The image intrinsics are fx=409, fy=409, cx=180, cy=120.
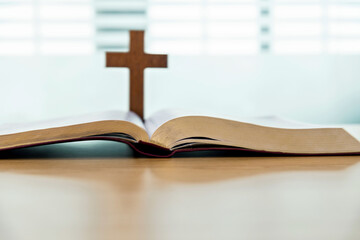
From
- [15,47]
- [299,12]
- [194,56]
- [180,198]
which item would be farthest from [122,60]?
[299,12]

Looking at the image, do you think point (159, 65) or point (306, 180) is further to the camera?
point (159, 65)

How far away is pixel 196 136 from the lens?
24.9 inches

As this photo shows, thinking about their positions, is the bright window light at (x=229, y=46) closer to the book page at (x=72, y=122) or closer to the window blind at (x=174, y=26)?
the window blind at (x=174, y=26)

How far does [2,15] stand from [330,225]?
3144mm

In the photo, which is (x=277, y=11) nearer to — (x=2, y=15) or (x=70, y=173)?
(x=2, y=15)

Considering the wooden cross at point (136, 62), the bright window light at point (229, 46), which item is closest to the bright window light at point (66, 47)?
the bright window light at point (229, 46)

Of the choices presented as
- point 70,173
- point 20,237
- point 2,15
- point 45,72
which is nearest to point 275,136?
point 70,173

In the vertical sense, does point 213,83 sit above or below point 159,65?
below

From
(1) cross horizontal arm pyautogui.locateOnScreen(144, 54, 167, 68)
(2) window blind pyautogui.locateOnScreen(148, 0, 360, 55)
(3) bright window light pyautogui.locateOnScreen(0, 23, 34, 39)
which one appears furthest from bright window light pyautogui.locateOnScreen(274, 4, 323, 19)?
(1) cross horizontal arm pyautogui.locateOnScreen(144, 54, 167, 68)

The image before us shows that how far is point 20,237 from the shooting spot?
0.25 meters

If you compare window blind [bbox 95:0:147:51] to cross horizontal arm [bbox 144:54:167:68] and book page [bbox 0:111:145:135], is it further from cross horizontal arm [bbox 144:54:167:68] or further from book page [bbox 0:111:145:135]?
book page [bbox 0:111:145:135]

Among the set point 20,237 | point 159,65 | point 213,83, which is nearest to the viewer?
point 20,237

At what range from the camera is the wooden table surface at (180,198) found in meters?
0.27

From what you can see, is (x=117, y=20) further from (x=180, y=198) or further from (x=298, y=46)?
(x=180, y=198)
